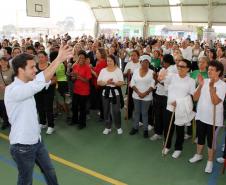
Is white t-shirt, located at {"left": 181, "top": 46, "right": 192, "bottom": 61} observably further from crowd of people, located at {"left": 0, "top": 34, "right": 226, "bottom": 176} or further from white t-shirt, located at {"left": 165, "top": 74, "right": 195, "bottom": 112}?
white t-shirt, located at {"left": 165, "top": 74, "right": 195, "bottom": 112}

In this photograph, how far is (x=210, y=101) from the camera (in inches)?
169

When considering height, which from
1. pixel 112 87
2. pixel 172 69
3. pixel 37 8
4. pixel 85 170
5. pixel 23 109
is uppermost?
pixel 37 8

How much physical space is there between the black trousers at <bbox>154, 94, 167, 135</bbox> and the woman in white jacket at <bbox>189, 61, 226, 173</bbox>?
40.0 inches

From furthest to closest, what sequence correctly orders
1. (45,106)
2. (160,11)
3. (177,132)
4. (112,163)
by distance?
1. (160,11)
2. (45,106)
3. (177,132)
4. (112,163)

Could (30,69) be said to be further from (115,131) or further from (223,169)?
(115,131)

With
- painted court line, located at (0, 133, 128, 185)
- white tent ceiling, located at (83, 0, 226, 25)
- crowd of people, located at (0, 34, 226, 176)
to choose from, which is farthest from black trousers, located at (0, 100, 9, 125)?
white tent ceiling, located at (83, 0, 226, 25)

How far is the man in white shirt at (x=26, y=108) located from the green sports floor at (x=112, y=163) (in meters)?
1.40

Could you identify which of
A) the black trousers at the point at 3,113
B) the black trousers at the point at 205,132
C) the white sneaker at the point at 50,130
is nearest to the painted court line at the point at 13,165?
the white sneaker at the point at 50,130

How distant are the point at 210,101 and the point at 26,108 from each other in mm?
2779

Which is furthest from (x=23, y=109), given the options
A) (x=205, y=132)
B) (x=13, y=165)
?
(x=205, y=132)

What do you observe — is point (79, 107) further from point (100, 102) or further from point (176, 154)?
point (176, 154)

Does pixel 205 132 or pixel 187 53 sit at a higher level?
pixel 187 53

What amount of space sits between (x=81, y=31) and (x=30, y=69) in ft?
79.7

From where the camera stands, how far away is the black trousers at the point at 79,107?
6.18m
